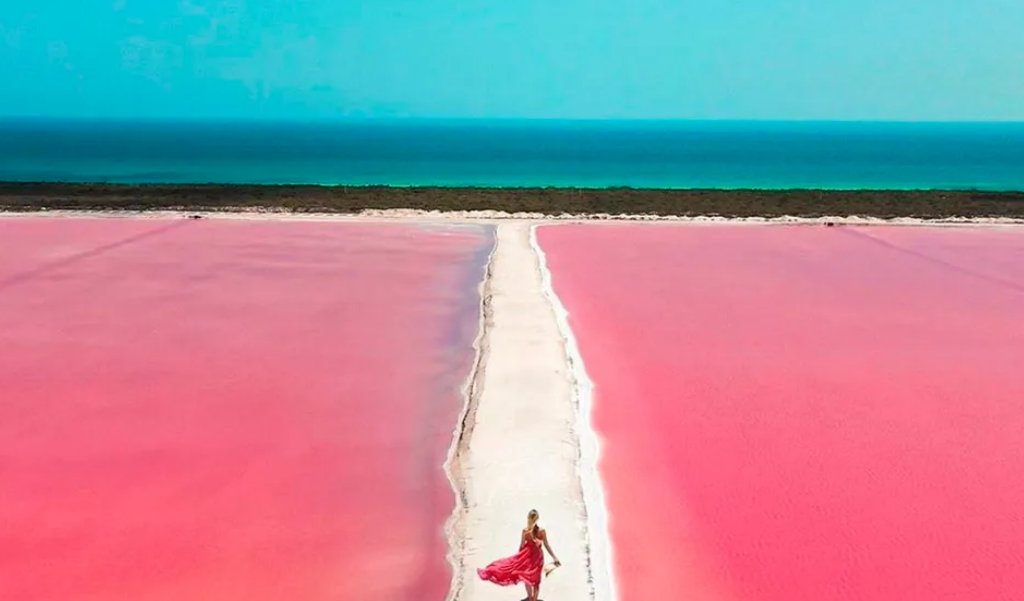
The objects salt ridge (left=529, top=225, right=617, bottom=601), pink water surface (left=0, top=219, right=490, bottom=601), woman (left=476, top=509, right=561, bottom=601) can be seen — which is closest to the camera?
woman (left=476, top=509, right=561, bottom=601)

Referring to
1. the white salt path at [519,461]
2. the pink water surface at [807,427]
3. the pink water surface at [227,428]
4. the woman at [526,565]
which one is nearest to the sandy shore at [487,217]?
the pink water surface at [807,427]

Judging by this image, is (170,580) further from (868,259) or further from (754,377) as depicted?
(868,259)

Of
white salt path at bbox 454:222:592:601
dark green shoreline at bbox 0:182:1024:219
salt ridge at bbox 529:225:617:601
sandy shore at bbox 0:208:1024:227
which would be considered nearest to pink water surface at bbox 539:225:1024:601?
salt ridge at bbox 529:225:617:601

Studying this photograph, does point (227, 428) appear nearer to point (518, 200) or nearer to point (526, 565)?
point (526, 565)

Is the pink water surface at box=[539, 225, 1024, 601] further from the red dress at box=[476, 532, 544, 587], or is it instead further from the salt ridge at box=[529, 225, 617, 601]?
the red dress at box=[476, 532, 544, 587]

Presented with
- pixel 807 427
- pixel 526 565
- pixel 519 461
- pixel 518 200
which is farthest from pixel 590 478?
pixel 518 200

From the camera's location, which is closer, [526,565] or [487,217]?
[526,565]

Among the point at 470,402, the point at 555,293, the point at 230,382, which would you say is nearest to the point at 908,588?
the point at 470,402
